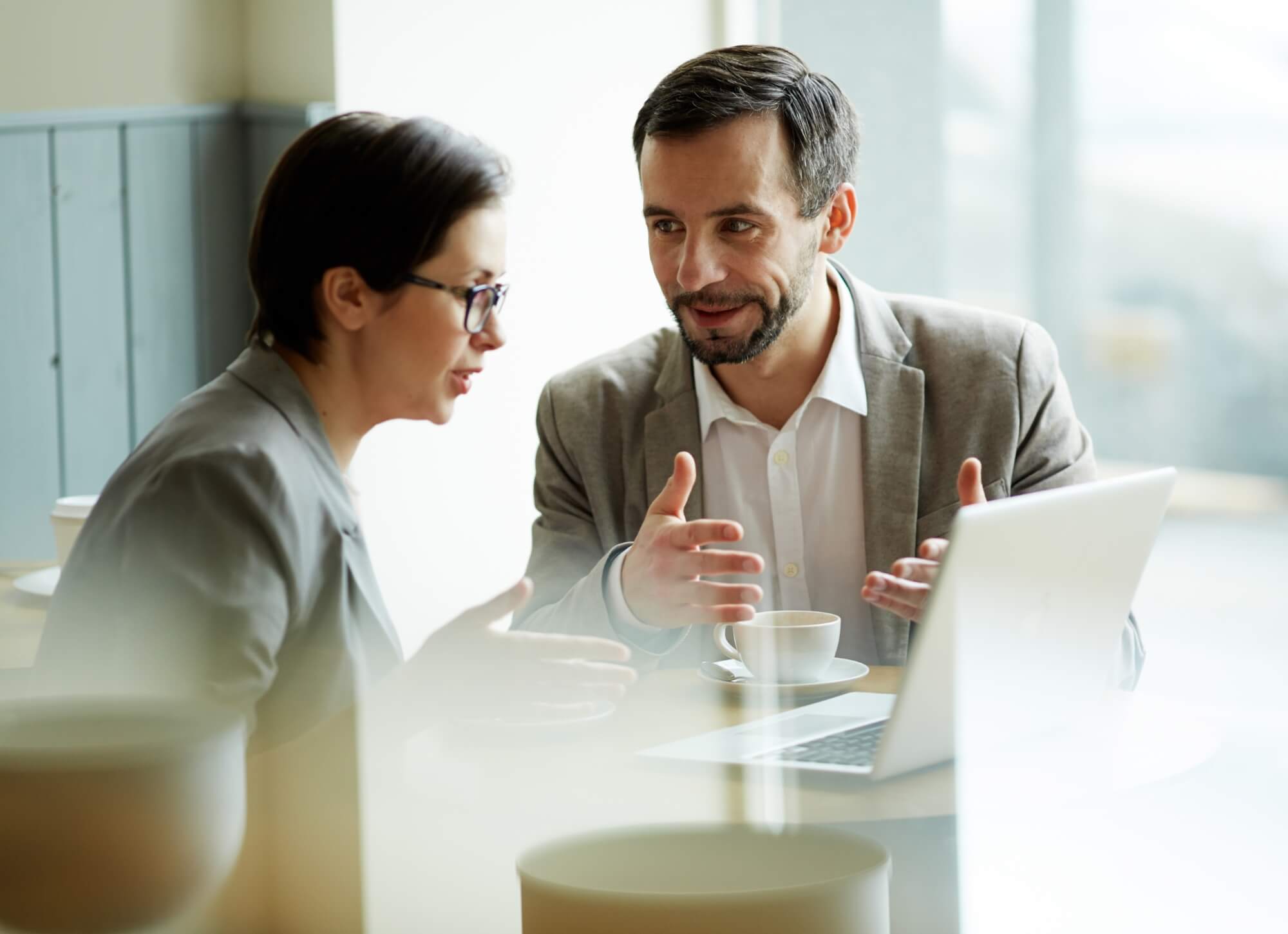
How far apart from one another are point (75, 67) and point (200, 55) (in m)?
0.05

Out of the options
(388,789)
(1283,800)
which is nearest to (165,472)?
(388,789)

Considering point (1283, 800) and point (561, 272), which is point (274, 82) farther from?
point (1283, 800)

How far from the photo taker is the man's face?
1172 millimetres

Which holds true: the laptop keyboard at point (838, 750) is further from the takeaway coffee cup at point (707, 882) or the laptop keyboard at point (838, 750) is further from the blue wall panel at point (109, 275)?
the blue wall panel at point (109, 275)

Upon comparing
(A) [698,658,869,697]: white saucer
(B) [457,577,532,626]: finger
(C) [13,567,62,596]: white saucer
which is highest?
(C) [13,567,62,596]: white saucer

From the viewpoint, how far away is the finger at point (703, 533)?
2.43ft

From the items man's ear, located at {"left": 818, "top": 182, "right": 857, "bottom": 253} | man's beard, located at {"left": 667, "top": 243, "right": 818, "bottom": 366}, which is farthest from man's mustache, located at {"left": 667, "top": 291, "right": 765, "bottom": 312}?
man's ear, located at {"left": 818, "top": 182, "right": 857, "bottom": 253}

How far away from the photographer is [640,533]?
92cm

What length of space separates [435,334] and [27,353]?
17 centimetres

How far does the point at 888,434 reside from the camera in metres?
1.17

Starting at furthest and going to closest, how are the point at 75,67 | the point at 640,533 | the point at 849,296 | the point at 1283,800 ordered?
the point at 1283,800, the point at 849,296, the point at 640,533, the point at 75,67

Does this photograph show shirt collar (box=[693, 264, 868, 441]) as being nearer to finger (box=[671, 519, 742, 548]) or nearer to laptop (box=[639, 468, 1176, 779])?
finger (box=[671, 519, 742, 548])

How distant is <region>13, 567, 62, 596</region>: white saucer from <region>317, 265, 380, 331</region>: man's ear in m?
0.15

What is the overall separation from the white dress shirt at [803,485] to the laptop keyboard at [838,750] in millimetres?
442
